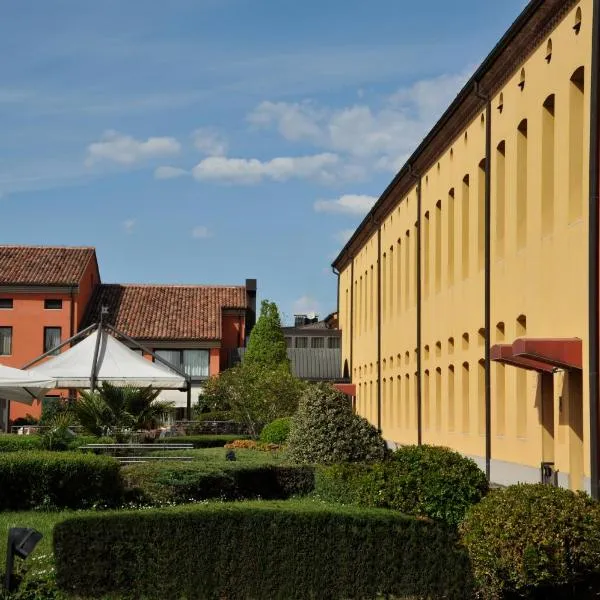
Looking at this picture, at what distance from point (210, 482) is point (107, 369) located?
1158 centimetres

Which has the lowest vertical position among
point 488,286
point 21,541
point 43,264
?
point 21,541

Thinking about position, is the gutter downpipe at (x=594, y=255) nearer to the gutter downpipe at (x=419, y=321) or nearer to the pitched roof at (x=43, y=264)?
the gutter downpipe at (x=419, y=321)

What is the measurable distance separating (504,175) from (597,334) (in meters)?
7.72

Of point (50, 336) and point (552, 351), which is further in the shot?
point (50, 336)

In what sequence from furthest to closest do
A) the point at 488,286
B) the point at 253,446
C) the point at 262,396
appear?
the point at 262,396 → the point at 253,446 → the point at 488,286

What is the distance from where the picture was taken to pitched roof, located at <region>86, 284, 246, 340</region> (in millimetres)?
67062

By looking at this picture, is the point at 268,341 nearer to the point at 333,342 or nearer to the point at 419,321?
the point at 333,342

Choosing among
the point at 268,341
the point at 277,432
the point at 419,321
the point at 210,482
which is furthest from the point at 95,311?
the point at 210,482

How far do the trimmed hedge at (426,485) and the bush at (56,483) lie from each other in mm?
4441

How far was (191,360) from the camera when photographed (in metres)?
66.6

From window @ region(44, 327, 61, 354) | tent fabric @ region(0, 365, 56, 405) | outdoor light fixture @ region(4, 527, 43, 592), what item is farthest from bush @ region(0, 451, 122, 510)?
window @ region(44, 327, 61, 354)

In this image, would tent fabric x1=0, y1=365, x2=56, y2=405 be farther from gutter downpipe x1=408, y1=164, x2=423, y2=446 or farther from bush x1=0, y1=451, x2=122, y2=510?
gutter downpipe x1=408, y1=164, x2=423, y2=446

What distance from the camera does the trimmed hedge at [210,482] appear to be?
1806 cm

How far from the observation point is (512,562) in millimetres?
11453
